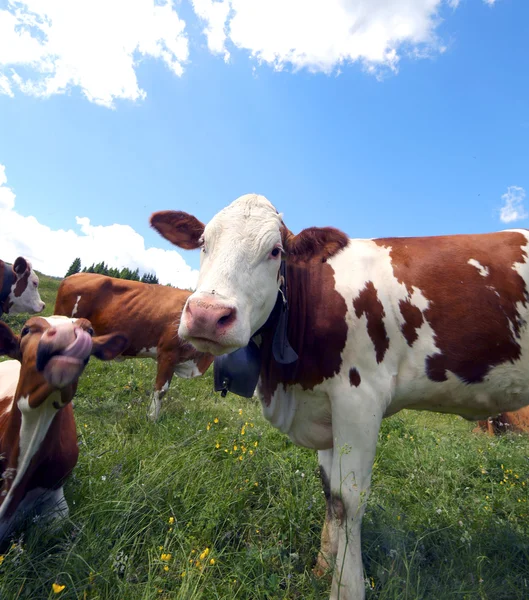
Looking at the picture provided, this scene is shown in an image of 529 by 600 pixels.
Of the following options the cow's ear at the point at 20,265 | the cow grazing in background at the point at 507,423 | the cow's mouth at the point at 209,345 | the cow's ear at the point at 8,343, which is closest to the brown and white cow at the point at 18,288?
the cow's ear at the point at 20,265

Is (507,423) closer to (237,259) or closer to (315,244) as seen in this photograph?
(315,244)

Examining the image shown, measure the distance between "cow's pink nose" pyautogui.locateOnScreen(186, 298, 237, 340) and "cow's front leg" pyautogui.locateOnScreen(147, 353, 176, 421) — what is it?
4.23m

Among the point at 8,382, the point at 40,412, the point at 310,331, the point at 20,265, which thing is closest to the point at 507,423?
the point at 310,331

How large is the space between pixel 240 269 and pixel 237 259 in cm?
7

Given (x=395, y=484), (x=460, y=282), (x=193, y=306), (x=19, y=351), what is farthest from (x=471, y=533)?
(x=19, y=351)

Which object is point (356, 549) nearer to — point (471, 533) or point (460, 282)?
point (471, 533)

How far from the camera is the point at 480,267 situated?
288 centimetres

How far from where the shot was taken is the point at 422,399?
2.75 metres

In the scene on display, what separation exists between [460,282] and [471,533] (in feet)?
6.85

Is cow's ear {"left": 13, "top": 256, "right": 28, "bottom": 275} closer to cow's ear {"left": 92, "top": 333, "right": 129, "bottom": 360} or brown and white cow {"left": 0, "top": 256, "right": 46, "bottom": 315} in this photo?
brown and white cow {"left": 0, "top": 256, "right": 46, "bottom": 315}

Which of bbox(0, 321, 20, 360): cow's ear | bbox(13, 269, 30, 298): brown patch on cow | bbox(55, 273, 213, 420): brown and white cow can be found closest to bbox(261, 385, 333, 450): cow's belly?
bbox(0, 321, 20, 360): cow's ear

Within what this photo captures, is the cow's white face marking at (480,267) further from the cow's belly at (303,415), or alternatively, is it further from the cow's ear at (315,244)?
the cow's belly at (303,415)

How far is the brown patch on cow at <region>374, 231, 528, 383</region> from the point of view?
105 inches

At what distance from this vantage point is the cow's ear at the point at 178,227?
3207 mm
